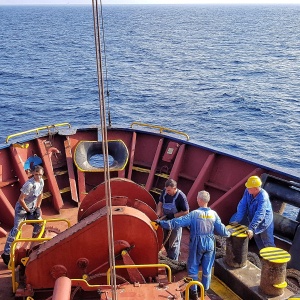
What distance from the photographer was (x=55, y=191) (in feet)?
34.6

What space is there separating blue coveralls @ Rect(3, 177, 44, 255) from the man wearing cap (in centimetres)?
325

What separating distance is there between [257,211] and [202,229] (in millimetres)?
1301

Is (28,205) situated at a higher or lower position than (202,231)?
lower

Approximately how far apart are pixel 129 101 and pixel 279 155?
13.8 metres

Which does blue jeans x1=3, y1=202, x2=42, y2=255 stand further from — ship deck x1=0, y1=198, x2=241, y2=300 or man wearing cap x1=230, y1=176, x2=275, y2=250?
man wearing cap x1=230, y1=176, x2=275, y2=250

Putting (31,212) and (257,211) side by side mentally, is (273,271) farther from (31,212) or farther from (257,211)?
(31,212)

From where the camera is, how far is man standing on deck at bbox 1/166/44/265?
7848 mm

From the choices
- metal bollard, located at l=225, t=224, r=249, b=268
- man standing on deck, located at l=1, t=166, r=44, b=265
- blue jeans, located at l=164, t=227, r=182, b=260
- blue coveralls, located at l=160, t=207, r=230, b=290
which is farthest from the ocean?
man standing on deck, located at l=1, t=166, r=44, b=265

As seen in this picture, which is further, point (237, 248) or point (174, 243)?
point (174, 243)

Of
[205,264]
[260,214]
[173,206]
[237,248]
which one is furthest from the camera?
[173,206]

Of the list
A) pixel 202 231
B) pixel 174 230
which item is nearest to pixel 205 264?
pixel 202 231

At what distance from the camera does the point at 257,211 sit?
7473 mm

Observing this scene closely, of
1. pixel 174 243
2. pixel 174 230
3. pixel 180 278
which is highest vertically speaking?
pixel 174 230

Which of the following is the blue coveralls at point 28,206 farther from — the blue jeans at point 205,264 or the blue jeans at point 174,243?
the blue jeans at point 205,264
